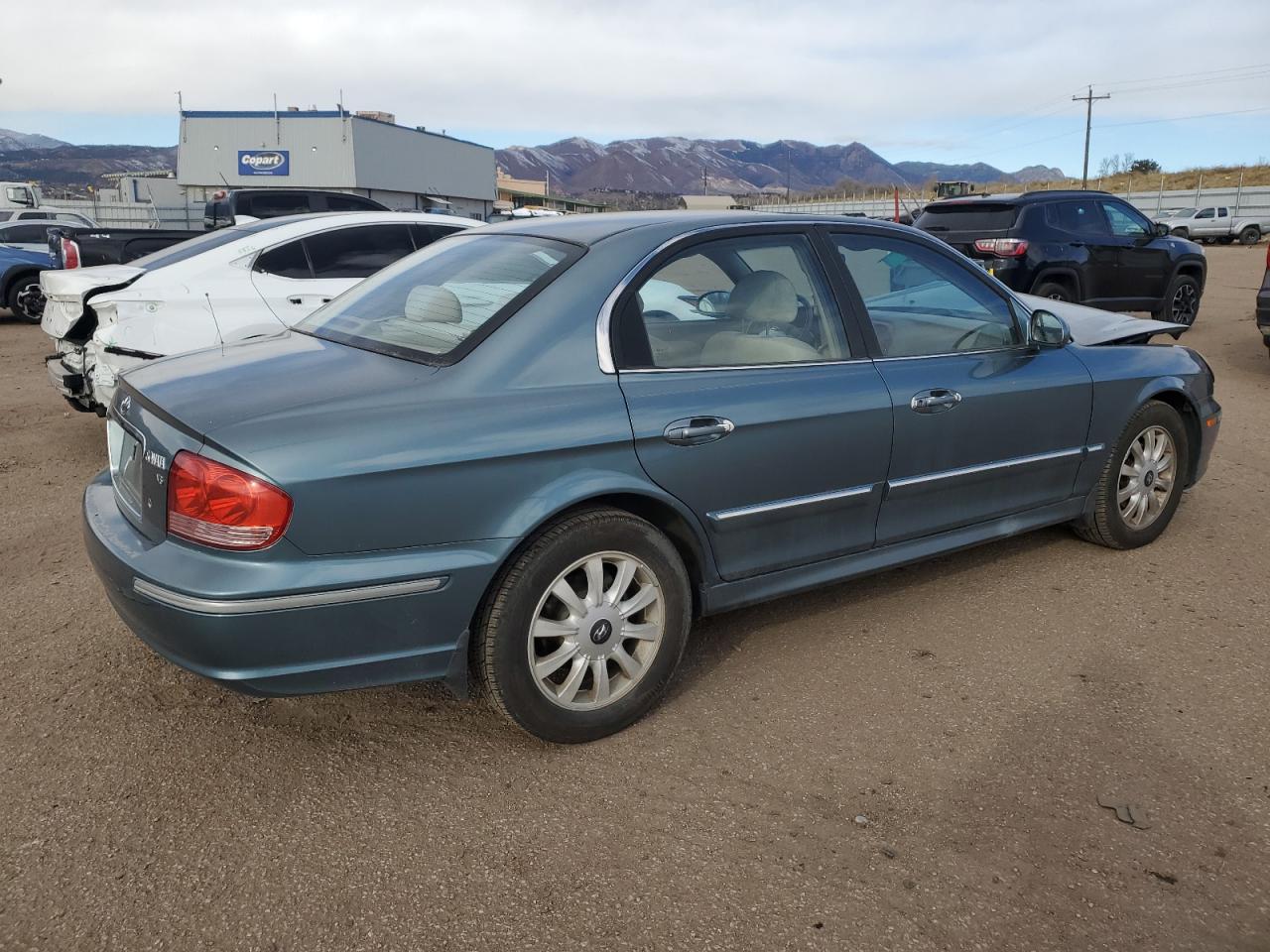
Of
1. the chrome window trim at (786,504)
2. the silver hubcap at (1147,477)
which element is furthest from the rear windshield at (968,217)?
the chrome window trim at (786,504)

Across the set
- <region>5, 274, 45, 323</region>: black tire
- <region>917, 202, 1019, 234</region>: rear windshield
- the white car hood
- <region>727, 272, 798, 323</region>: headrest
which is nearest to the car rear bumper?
<region>727, 272, 798, 323</region>: headrest

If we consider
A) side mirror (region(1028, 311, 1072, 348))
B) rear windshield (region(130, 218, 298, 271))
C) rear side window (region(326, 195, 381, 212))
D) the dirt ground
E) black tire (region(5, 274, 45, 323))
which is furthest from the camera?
black tire (region(5, 274, 45, 323))

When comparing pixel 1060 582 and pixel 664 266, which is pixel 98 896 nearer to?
pixel 664 266

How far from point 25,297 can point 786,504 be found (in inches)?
587

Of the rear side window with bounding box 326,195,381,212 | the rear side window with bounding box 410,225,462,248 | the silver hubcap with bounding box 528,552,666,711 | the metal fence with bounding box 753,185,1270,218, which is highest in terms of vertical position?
the metal fence with bounding box 753,185,1270,218

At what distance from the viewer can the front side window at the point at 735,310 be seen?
3209 millimetres

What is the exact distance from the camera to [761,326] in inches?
139

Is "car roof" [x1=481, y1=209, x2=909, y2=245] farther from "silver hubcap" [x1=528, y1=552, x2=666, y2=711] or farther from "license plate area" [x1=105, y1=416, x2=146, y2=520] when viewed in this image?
"license plate area" [x1=105, y1=416, x2=146, y2=520]

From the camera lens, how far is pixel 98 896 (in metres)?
2.39

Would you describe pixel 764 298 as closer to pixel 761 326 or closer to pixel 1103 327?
pixel 761 326

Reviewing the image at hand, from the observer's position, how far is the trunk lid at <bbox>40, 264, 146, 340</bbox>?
6391 millimetres

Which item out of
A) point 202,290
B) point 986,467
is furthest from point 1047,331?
point 202,290

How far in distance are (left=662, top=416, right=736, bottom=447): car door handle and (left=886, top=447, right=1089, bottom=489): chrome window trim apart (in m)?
0.81

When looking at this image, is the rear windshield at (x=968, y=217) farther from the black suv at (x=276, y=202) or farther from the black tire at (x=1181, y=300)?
the black suv at (x=276, y=202)
